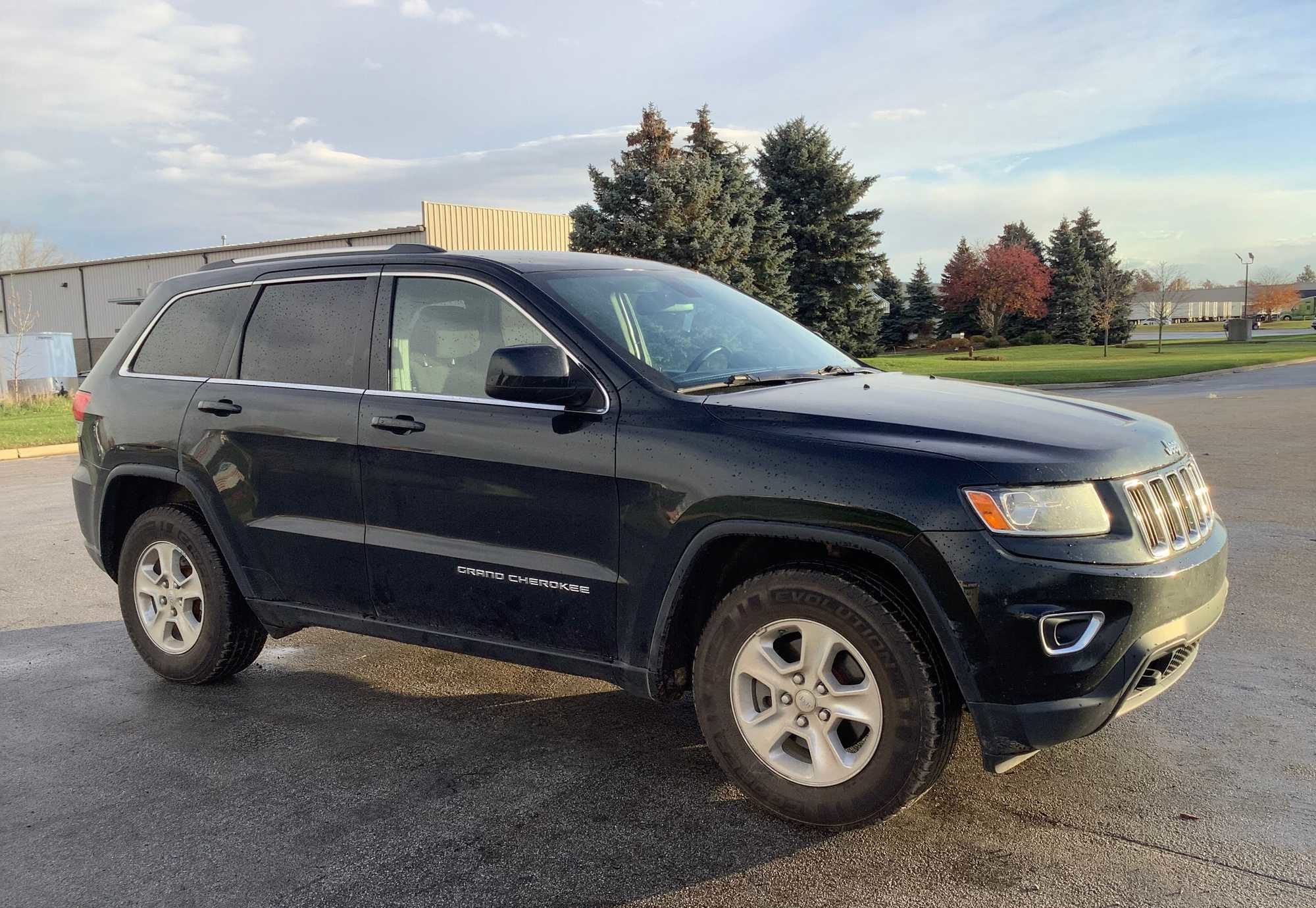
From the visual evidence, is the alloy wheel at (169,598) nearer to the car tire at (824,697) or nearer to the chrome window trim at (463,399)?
the chrome window trim at (463,399)

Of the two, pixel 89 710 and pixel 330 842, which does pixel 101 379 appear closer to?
pixel 89 710

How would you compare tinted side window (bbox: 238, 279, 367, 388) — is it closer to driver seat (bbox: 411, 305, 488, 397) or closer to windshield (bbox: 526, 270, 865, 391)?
driver seat (bbox: 411, 305, 488, 397)

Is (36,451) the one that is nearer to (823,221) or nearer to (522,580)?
(522,580)

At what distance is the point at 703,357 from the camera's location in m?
4.04

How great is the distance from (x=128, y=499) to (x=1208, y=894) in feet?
15.7

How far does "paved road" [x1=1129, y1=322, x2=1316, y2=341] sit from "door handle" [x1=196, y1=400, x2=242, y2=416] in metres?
67.2

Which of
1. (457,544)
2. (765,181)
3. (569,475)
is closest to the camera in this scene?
(569,475)

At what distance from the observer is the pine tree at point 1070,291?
60.1 metres

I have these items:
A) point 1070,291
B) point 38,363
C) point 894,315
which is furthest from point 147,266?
point 1070,291

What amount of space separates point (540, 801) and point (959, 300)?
62.2 metres

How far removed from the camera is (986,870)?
10.2ft

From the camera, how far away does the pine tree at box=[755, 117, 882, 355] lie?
40156 millimetres

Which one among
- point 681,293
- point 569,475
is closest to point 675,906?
point 569,475

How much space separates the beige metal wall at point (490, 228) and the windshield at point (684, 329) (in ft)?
83.5
